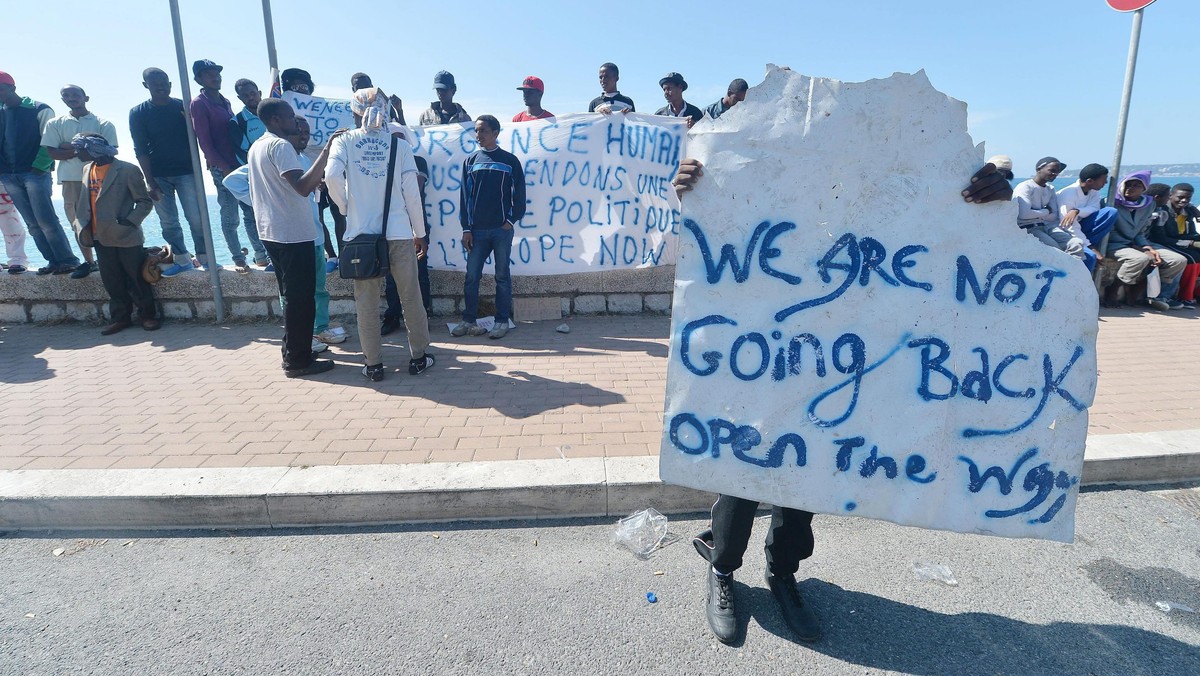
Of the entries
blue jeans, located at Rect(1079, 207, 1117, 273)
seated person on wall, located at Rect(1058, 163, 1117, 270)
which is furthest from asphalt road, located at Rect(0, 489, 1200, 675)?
seated person on wall, located at Rect(1058, 163, 1117, 270)

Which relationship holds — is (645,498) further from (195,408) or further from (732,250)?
(195,408)

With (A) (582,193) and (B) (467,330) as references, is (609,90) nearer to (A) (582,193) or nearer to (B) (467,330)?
(A) (582,193)

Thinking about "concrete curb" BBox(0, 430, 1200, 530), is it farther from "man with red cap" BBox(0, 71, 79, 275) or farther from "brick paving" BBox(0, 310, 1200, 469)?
"man with red cap" BBox(0, 71, 79, 275)

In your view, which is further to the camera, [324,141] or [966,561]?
[324,141]

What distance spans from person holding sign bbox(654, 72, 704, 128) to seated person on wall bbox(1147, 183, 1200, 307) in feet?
21.1

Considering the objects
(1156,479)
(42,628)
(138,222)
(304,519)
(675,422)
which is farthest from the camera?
(138,222)

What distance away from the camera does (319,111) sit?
667 cm

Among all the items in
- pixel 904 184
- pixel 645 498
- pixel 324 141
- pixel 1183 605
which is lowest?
pixel 1183 605

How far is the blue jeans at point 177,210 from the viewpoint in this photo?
21.0 ft

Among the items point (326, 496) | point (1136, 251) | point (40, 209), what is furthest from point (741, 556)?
point (40, 209)

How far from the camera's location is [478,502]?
298cm

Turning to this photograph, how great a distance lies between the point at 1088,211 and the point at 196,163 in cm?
1048

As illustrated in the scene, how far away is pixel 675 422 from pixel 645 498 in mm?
1062

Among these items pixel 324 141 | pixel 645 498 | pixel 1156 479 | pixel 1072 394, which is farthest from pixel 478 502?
pixel 324 141
